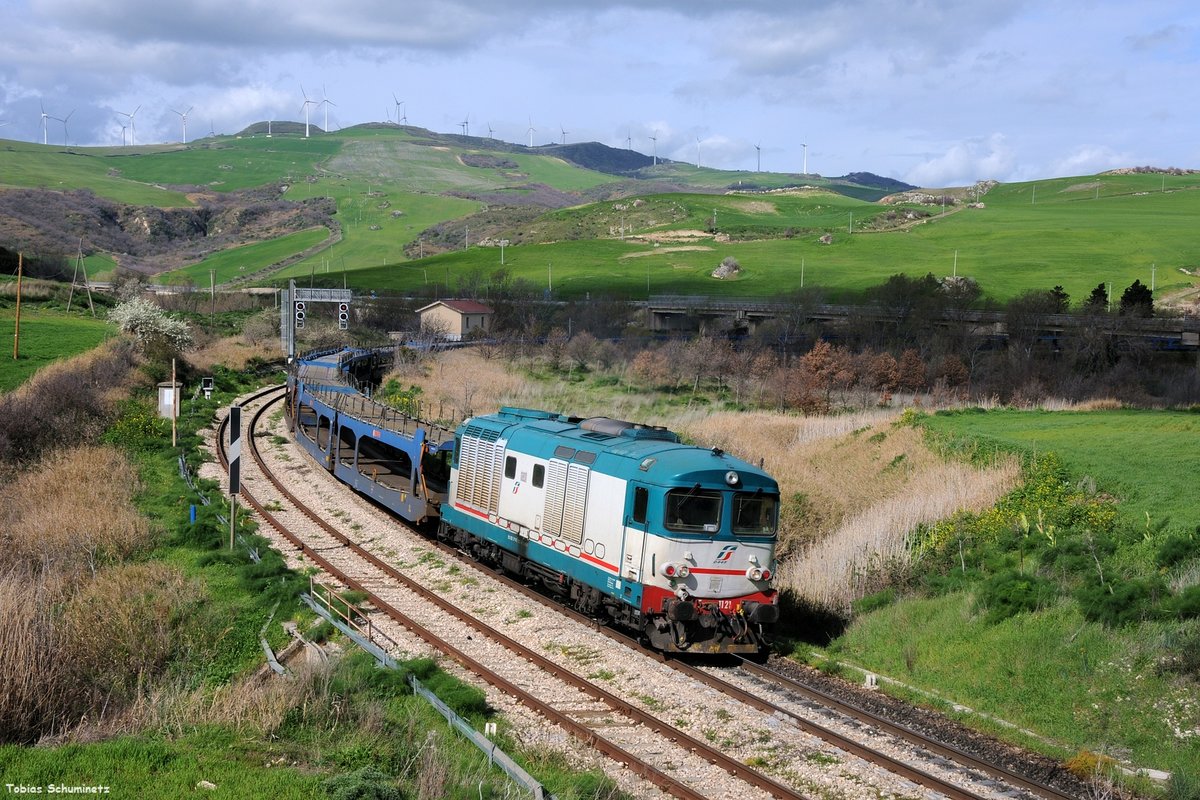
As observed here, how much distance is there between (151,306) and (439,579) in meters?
47.8

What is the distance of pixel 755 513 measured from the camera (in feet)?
64.5

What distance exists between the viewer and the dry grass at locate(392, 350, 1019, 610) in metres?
23.3

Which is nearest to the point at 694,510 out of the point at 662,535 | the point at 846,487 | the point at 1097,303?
the point at 662,535

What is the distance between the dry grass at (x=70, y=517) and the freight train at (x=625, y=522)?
807 cm

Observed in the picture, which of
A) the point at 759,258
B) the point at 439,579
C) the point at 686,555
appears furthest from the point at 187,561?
the point at 759,258

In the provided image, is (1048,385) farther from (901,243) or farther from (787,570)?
(901,243)

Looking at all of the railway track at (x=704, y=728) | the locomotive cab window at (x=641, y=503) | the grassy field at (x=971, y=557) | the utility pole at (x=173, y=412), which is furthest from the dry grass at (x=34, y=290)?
the locomotive cab window at (x=641, y=503)

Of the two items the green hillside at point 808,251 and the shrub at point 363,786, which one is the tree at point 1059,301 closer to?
the green hillside at point 808,251

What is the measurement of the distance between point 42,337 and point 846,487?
159 feet

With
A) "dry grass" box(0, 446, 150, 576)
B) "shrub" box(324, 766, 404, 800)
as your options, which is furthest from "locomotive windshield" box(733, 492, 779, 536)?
"dry grass" box(0, 446, 150, 576)

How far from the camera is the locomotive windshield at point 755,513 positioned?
19.4m

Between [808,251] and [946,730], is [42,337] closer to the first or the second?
[946,730]

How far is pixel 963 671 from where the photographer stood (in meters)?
18.2

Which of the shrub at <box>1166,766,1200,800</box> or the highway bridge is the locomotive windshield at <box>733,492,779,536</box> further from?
the highway bridge
